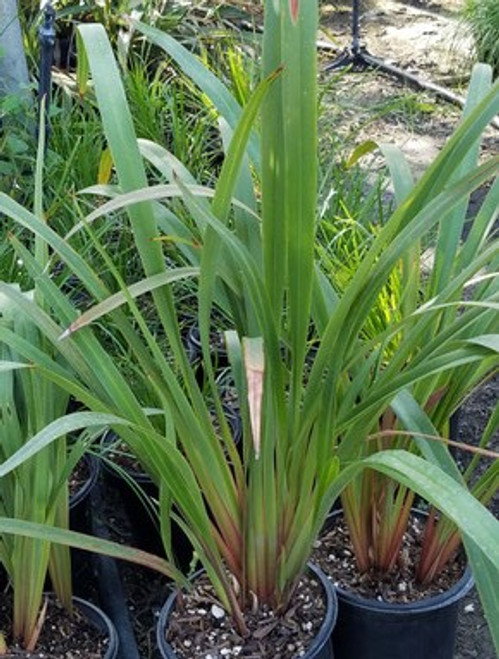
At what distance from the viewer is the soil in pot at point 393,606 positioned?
1.42 meters

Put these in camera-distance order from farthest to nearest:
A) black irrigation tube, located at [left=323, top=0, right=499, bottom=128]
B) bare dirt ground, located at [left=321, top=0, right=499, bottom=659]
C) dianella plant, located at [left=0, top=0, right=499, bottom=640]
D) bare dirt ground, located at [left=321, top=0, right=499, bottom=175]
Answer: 1. black irrigation tube, located at [left=323, top=0, right=499, bottom=128]
2. bare dirt ground, located at [left=321, top=0, right=499, bottom=175]
3. bare dirt ground, located at [left=321, top=0, right=499, bottom=659]
4. dianella plant, located at [left=0, top=0, right=499, bottom=640]

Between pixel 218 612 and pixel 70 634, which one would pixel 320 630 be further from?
pixel 70 634

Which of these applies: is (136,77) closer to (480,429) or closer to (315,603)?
(480,429)

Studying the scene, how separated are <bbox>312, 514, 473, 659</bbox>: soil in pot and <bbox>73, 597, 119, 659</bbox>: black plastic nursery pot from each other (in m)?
0.33

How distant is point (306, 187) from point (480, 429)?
139 cm

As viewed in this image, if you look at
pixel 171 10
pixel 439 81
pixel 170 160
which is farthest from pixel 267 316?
pixel 439 81

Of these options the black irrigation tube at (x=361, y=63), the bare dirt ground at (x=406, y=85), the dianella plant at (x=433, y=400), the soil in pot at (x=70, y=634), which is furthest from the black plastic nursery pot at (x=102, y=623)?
the black irrigation tube at (x=361, y=63)

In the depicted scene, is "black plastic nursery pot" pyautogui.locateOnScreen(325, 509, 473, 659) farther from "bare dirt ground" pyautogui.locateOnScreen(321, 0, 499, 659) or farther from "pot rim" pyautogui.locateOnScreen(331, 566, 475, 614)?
"bare dirt ground" pyautogui.locateOnScreen(321, 0, 499, 659)

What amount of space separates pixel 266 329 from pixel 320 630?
0.45 metres

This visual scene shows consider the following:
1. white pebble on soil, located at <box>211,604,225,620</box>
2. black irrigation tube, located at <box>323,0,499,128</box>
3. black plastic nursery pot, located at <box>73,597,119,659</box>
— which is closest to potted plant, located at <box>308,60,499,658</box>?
white pebble on soil, located at <box>211,604,225,620</box>

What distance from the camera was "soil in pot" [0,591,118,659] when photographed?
4.36 ft

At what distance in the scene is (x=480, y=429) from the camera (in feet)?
7.51

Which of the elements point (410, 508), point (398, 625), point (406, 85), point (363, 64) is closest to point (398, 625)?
point (398, 625)

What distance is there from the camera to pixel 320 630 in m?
1.30
